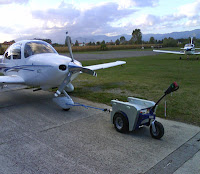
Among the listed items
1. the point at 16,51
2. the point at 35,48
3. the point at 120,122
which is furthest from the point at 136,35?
the point at 120,122

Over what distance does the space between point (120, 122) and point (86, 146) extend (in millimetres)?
1168

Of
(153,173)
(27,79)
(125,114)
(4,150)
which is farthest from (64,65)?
(153,173)

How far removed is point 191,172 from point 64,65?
14.7 feet

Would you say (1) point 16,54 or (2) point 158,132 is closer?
(2) point 158,132

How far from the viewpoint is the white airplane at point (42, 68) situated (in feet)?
20.7

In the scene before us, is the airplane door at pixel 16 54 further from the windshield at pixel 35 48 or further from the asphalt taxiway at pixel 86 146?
the asphalt taxiway at pixel 86 146

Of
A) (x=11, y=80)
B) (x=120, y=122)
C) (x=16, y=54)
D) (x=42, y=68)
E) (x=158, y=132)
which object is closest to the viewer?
(x=158, y=132)

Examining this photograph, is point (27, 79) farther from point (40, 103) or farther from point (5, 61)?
point (5, 61)

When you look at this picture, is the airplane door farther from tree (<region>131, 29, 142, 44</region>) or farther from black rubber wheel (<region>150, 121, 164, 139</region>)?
tree (<region>131, 29, 142, 44</region>)

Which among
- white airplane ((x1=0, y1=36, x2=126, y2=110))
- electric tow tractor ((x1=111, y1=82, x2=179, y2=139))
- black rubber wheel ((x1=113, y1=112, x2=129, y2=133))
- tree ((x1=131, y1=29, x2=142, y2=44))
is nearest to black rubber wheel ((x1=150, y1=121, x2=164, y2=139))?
electric tow tractor ((x1=111, y1=82, x2=179, y2=139))

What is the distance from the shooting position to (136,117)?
4664 mm

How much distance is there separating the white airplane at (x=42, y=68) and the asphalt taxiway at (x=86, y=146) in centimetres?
102

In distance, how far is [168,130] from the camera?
17.1ft

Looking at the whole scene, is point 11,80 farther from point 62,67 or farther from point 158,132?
point 158,132
